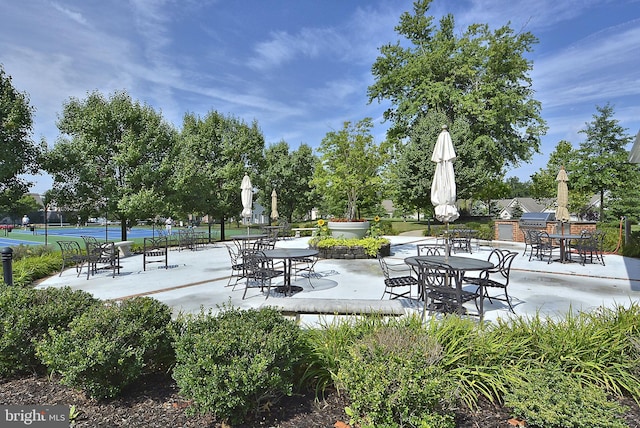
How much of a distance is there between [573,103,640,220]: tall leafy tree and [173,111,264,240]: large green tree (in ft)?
76.9

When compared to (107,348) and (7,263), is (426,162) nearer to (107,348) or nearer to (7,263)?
(7,263)

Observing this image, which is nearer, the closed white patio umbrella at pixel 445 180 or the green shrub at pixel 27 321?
the green shrub at pixel 27 321

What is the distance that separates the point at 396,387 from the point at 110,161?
52.2ft

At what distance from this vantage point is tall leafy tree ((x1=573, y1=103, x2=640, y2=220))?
24.1 meters

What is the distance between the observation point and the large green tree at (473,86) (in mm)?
21906

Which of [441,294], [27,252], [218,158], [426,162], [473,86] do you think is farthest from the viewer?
[473,86]

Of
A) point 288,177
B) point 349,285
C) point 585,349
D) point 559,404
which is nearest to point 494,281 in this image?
point 585,349

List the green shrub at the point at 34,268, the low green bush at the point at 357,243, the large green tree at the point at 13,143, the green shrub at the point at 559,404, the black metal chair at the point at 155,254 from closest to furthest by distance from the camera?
the green shrub at the point at 559,404 < the green shrub at the point at 34,268 < the black metal chair at the point at 155,254 < the low green bush at the point at 357,243 < the large green tree at the point at 13,143

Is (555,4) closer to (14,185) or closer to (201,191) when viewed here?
(201,191)

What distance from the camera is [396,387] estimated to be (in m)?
2.30

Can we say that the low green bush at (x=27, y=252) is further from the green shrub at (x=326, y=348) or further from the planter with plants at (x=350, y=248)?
the green shrub at (x=326, y=348)

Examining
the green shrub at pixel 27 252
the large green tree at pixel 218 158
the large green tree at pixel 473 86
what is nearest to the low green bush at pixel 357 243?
the green shrub at pixel 27 252

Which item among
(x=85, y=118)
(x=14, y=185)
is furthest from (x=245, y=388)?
(x=85, y=118)

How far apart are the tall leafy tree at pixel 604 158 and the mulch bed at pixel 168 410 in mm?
25924
